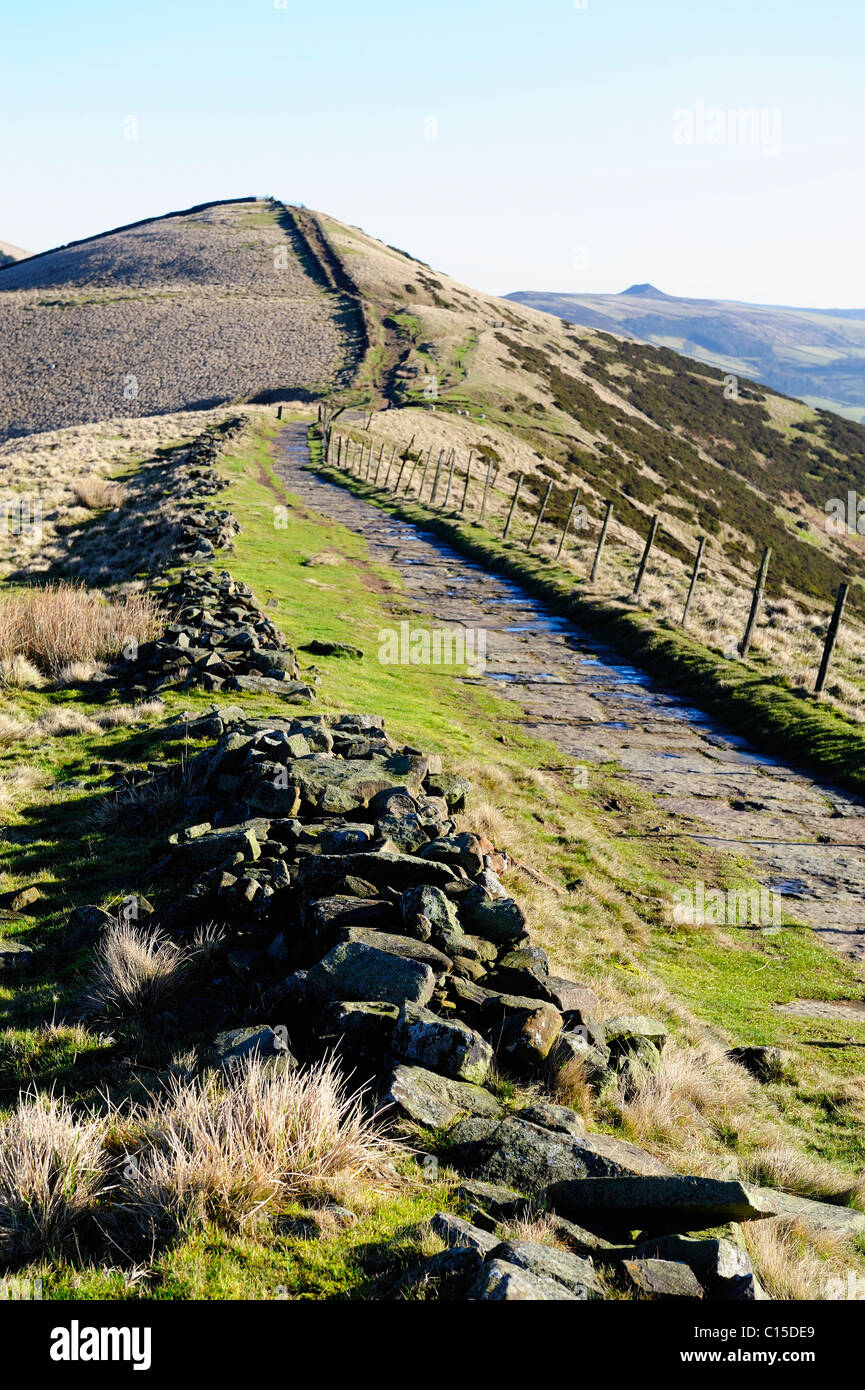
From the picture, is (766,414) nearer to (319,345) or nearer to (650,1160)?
(319,345)

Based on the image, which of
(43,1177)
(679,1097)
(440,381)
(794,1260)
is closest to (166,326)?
(440,381)

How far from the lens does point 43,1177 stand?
418 centimetres

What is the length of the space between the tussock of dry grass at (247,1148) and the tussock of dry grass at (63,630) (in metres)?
12.2

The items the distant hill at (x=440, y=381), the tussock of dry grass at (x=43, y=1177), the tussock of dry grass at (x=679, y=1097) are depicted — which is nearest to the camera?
the tussock of dry grass at (x=43, y=1177)

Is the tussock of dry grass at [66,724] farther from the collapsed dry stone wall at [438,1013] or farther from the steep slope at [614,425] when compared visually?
the steep slope at [614,425]

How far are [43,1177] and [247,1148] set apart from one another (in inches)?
35.8

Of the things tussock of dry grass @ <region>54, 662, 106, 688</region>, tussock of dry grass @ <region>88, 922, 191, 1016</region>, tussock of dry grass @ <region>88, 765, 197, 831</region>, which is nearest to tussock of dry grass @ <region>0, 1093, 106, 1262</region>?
tussock of dry grass @ <region>88, 922, 191, 1016</region>

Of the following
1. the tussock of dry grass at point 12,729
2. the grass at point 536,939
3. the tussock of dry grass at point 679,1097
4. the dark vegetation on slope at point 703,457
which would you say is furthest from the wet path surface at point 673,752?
the dark vegetation on slope at point 703,457

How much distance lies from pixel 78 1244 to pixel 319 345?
10426cm

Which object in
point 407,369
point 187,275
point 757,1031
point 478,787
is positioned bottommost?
point 757,1031

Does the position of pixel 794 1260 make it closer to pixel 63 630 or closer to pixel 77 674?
pixel 77 674

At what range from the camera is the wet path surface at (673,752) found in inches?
490
